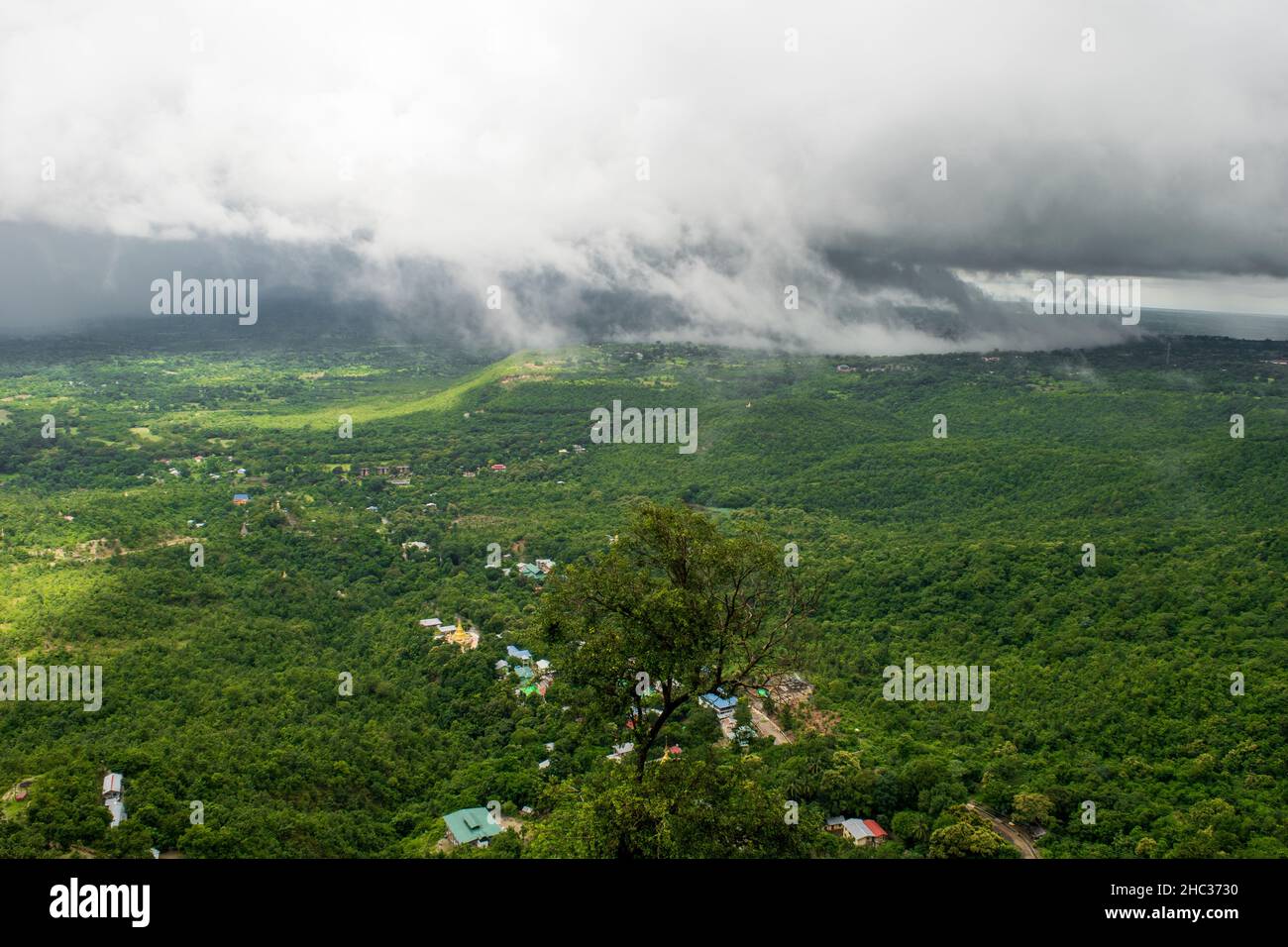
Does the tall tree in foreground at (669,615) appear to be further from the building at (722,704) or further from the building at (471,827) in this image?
the building at (722,704)

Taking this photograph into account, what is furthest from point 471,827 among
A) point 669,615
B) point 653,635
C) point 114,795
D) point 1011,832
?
point 1011,832

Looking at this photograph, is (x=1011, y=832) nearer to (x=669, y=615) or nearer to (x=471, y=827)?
(x=471, y=827)

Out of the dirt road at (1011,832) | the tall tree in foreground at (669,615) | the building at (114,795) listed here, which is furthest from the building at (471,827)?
the dirt road at (1011,832)

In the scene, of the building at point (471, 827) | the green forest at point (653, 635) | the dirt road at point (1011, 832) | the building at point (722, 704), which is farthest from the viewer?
the building at point (722, 704)

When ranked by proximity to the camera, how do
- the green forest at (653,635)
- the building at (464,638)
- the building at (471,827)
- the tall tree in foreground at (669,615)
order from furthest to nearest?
1. the building at (464,638)
2. the building at (471,827)
3. the green forest at (653,635)
4. the tall tree in foreground at (669,615)

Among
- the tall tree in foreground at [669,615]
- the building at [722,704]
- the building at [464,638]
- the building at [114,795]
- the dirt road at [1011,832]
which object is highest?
the tall tree in foreground at [669,615]

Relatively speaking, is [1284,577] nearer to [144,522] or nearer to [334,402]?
[144,522]
